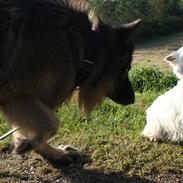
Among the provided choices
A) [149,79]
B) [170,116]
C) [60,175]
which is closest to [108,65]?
[60,175]

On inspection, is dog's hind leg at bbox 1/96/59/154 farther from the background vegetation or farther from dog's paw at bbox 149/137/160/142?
the background vegetation

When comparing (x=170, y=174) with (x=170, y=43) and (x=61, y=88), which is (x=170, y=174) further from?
(x=170, y=43)

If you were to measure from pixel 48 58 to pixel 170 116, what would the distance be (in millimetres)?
1912

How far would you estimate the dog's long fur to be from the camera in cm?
397

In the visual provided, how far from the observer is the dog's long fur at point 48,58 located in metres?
3.97

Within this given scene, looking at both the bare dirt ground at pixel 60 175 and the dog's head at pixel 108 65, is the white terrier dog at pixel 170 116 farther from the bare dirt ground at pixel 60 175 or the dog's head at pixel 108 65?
the bare dirt ground at pixel 60 175

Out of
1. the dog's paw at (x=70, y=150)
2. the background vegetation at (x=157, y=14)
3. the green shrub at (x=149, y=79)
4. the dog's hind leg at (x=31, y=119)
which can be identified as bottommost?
the background vegetation at (x=157, y=14)

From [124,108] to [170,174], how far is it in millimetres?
2279

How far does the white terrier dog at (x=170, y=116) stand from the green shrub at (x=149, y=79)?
4023 mm

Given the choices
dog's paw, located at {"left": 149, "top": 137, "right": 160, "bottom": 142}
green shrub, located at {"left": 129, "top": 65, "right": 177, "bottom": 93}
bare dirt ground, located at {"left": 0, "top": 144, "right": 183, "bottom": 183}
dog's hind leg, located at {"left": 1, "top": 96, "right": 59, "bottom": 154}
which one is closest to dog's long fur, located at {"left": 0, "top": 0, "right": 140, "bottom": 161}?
dog's hind leg, located at {"left": 1, "top": 96, "right": 59, "bottom": 154}

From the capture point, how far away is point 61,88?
14.0 feet

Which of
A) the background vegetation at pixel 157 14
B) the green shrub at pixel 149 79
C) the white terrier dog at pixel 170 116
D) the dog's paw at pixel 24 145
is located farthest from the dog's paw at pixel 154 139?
the background vegetation at pixel 157 14

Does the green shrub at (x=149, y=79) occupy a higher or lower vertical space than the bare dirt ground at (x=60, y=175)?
lower

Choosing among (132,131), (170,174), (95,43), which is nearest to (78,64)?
(95,43)
